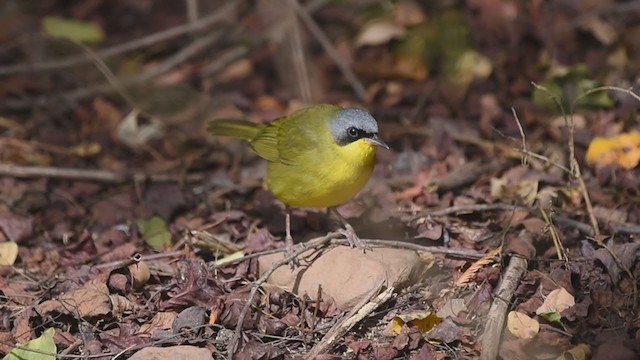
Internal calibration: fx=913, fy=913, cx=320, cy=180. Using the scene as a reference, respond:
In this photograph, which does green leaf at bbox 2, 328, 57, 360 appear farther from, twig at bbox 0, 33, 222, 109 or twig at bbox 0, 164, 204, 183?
twig at bbox 0, 33, 222, 109

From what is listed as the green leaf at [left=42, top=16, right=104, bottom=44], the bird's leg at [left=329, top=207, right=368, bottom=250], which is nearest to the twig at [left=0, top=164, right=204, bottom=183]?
the bird's leg at [left=329, top=207, right=368, bottom=250]

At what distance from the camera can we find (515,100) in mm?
7191

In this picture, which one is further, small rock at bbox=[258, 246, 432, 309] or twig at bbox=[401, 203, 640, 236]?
twig at bbox=[401, 203, 640, 236]

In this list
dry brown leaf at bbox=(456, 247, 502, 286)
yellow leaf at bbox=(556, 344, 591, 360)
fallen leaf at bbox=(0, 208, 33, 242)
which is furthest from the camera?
fallen leaf at bbox=(0, 208, 33, 242)

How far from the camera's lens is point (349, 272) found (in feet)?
16.0

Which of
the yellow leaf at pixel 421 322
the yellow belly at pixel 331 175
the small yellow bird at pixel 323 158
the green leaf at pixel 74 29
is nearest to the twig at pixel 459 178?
the small yellow bird at pixel 323 158

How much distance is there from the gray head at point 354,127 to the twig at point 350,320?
3.04 feet

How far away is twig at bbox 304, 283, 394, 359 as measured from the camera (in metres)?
4.45

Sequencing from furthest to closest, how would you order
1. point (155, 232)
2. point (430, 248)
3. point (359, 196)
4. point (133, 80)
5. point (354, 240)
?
point (133, 80) < point (359, 196) < point (155, 232) < point (354, 240) < point (430, 248)

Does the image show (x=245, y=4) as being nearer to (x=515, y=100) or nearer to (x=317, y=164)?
(x=515, y=100)

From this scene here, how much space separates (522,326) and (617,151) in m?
2.12

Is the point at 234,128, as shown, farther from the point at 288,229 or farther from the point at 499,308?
the point at 499,308

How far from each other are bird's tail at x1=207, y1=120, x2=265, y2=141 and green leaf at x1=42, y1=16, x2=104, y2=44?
2782 mm

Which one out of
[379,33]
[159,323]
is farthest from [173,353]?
[379,33]
